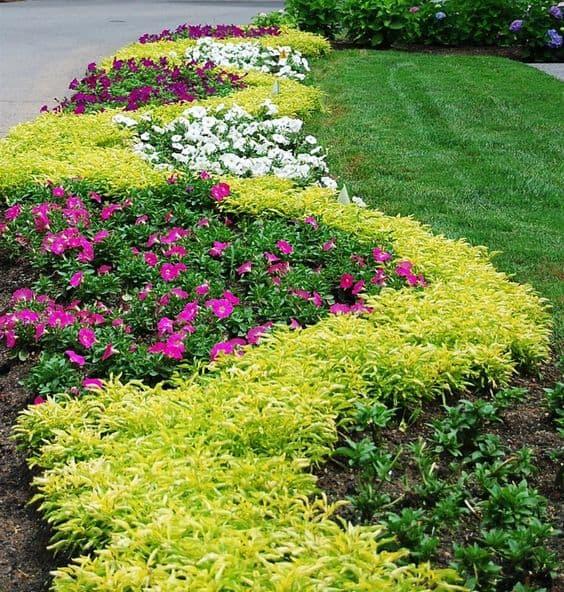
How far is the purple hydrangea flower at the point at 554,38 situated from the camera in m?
12.7

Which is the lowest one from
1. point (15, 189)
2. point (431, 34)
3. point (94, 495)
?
point (431, 34)

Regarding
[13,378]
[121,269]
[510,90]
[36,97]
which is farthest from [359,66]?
[13,378]

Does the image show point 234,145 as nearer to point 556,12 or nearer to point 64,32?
point 556,12

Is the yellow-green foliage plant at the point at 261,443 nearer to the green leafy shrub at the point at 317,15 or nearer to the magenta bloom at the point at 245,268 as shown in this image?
the magenta bloom at the point at 245,268

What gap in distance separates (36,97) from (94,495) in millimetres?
7854

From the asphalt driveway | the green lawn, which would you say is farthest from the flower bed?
the green lawn

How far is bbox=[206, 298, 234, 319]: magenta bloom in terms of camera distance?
3.95 m

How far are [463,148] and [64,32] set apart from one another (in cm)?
1097

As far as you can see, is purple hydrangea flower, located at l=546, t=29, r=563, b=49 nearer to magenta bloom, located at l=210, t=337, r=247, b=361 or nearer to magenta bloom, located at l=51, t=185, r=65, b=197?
magenta bloom, located at l=51, t=185, r=65, b=197

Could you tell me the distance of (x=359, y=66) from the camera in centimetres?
1182

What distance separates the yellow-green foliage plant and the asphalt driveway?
210 inches

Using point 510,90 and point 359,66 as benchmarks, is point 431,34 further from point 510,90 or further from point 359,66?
point 510,90

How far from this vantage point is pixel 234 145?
21.8 feet

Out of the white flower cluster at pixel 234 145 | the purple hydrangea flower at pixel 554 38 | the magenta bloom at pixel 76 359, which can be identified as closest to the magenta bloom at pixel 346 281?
the magenta bloom at pixel 76 359
